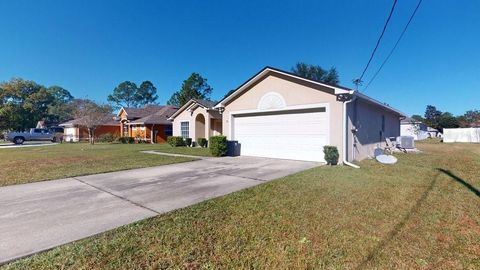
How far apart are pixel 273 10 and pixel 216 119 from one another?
33.0 ft

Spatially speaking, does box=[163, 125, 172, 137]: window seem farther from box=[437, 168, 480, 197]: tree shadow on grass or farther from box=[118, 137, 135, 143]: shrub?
box=[437, 168, 480, 197]: tree shadow on grass

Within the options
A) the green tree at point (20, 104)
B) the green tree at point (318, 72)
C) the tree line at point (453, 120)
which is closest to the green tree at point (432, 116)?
the tree line at point (453, 120)

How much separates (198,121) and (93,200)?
55.6 feet

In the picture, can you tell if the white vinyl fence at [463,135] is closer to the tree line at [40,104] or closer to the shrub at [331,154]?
the shrub at [331,154]

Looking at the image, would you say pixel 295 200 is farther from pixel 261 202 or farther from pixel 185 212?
pixel 185 212

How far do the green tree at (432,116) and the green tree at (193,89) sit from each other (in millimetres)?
A: 56186

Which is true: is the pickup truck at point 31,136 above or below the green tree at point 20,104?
below

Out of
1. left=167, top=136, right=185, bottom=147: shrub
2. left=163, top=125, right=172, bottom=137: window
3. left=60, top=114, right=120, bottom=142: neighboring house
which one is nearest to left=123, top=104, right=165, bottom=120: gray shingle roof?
left=60, top=114, right=120, bottom=142: neighboring house

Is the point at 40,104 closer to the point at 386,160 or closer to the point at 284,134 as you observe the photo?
the point at 284,134

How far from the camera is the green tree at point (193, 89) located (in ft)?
150

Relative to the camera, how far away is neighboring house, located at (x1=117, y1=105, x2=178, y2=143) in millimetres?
28406

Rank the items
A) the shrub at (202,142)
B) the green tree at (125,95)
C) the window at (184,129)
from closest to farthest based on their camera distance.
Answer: the shrub at (202,142)
the window at (184,129)
the green tree at (125,95)

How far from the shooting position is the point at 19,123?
4247 cm

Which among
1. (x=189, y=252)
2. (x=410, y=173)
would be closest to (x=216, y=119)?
(x=410, y=173)
